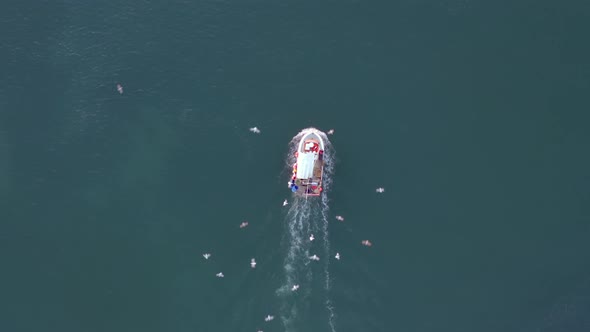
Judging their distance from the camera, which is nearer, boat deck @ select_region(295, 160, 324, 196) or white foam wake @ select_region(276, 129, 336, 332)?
white foam wake @ select_region(276, 129, 336, 332)

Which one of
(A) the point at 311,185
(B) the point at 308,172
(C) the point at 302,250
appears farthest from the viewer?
(A) the point at 311,185

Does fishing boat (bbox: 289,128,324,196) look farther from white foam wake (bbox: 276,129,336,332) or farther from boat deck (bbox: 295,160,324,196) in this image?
white foam wake (bbox: 276,129,336,332)

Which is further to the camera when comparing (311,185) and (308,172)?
(311,185)

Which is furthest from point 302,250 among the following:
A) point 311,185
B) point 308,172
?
point 308,172

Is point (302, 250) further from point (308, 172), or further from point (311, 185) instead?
point (308, 172)

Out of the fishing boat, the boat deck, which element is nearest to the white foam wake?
the boat deck

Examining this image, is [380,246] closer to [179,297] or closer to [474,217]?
[474,217]

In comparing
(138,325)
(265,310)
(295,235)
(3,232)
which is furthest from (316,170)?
(3,232)

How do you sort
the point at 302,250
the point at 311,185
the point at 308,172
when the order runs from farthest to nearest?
the point at 311,185
the point at 308,172
the point at 302,250
